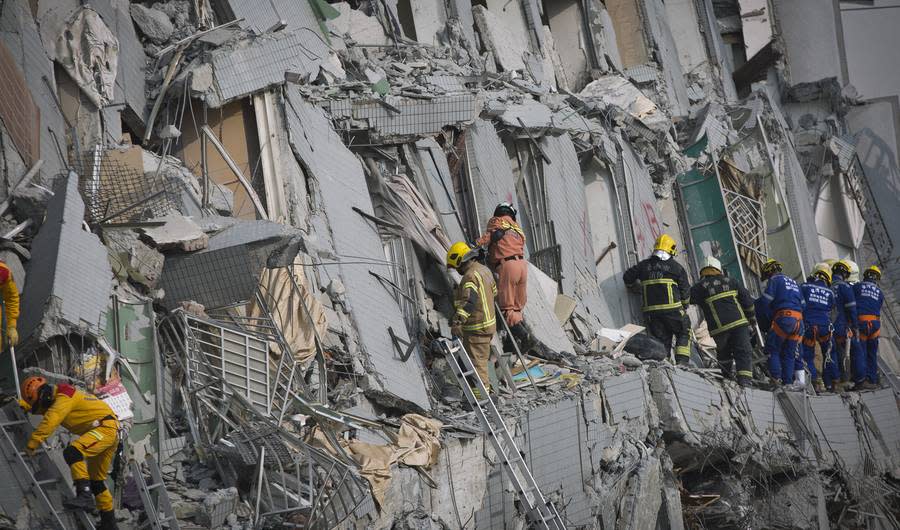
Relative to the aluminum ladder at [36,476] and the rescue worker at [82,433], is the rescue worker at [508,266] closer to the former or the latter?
the rescue worker at [82,433]

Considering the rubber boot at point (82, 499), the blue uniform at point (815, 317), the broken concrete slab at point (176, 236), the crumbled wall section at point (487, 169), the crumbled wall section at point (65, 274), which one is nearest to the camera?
the rubber boot at point (82, 499)

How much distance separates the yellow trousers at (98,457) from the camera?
7641 mm

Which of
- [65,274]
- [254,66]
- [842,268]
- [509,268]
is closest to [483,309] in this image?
[509,268]

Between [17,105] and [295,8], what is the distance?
15.4ft

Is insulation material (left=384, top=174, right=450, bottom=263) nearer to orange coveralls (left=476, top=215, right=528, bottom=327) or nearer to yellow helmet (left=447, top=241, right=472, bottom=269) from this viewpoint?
orange coveralls (left=476, top=215, right=528, bottom=327)

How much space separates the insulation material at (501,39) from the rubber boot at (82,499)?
1012 cm

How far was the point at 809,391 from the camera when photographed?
1431 centimetres

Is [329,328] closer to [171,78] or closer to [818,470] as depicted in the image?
[171,78]

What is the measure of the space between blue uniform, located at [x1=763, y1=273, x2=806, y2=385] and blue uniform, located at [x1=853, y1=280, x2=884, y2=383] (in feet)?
5.12

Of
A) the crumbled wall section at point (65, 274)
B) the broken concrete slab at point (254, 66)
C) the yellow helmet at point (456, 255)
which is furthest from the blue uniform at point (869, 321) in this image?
the crumbled wall section at point (65, 274)

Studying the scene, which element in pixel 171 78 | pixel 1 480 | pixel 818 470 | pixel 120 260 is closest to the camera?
pixel 1 480

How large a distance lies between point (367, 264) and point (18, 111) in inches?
134

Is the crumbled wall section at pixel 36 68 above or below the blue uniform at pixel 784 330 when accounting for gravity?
above

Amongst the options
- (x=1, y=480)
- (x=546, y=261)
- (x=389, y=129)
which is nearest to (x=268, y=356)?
(x=1, y=480)
